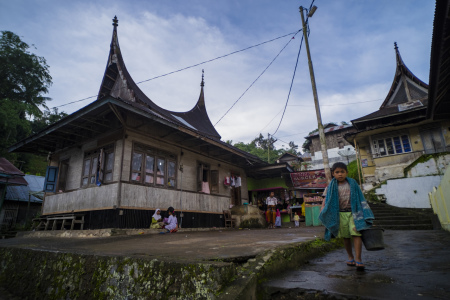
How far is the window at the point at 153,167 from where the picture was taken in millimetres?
9227

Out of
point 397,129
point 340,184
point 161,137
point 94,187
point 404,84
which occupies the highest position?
point 404,84

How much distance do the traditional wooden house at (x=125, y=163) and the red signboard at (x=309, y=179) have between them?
4.87 meters

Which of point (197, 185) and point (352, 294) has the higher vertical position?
point (197, 185)

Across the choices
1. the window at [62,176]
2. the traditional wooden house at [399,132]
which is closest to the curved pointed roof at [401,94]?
the traditional wooden house at [399,132]

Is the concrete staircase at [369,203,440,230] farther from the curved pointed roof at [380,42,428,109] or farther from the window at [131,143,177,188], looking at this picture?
the curved pointed roof at [380,42,428,109]

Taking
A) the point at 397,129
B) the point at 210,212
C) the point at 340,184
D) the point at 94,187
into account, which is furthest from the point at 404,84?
the point at 94,187

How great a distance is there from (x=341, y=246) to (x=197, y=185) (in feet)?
25.9

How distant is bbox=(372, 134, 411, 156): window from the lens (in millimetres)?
16203

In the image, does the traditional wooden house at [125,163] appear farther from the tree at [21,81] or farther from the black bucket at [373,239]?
the tree at [21,81]

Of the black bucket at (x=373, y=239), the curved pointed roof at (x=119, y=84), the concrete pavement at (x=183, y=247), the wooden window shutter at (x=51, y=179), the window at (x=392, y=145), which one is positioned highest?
the curved pointed roof at (x=119, y=84)

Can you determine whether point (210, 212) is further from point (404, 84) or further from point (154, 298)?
point (404, 84)

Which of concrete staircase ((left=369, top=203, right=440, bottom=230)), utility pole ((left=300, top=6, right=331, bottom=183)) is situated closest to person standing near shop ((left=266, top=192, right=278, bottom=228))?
concrete staircase ((left=369, top=203, right=440, bottom=230))

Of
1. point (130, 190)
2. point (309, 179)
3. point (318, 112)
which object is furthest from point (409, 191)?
point (130, 190)

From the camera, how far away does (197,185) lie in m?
11.8
